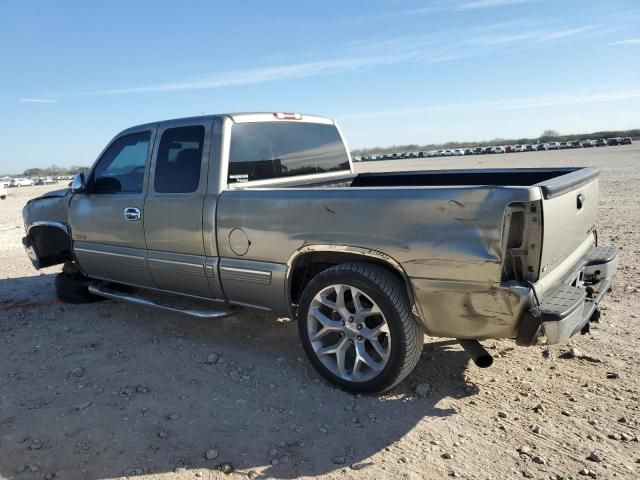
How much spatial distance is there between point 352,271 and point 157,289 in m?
2.28

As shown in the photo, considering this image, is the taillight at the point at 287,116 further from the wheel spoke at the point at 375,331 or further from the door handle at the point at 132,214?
the wheel spoke at the point at 375,331

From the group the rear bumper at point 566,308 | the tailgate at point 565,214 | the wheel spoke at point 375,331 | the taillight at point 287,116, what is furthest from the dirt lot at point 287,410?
the taillight at point 287,116

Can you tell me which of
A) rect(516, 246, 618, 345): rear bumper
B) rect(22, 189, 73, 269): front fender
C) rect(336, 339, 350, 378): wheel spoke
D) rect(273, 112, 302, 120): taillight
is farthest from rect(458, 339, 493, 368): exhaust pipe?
rect(22, 189, 73, 269): front fender

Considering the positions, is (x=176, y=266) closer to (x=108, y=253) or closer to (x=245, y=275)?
(x=245, y=275)

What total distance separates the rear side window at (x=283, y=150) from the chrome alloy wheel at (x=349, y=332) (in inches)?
54.0

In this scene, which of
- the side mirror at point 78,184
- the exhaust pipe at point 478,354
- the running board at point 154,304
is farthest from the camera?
the side mirror at point 78,184

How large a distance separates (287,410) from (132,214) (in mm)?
2474

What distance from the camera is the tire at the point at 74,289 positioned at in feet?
19.2

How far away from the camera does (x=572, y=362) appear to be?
3.86 meters

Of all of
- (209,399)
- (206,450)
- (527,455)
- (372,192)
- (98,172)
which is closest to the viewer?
(527,455)

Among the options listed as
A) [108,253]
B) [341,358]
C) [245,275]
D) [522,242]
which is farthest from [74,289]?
[522,242]

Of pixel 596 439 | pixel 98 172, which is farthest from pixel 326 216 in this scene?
pixel 98 172

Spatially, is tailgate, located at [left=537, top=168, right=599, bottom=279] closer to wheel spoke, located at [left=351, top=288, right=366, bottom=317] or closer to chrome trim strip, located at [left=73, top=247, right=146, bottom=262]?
wheel spoke, located at [left=351, top=288, right=366, bottom=317]

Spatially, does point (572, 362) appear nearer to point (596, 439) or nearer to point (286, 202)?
point (596, 439)
